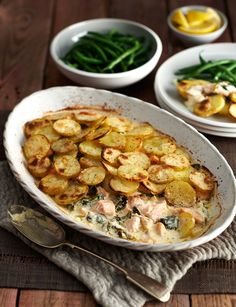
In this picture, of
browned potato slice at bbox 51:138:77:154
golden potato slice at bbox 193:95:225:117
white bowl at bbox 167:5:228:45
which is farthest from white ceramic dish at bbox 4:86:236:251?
white bowl at bbox 167:5:228:45

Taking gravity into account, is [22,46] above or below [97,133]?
below

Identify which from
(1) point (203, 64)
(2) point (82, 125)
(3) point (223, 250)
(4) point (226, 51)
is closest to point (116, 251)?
(3) point (223, 250)

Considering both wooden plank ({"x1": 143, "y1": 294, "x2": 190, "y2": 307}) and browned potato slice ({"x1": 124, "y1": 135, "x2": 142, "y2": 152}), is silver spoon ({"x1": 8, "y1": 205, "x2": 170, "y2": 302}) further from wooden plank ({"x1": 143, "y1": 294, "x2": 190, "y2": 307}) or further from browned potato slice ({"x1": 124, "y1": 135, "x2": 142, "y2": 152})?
browned potato slice ({"x1": 124, "y1": 135, "x2": 142, "y2": 152})

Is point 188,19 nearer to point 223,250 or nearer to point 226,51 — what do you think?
point 226,51

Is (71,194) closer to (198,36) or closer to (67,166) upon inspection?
(67,166)

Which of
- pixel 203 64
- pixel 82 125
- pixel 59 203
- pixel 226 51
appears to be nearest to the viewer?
pixel 59 203

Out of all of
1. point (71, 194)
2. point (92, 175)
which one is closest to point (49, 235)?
point (71, 194)

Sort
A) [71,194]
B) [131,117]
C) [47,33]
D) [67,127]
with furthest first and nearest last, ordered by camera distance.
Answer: [47,33], [131,117], [67,127], [71,194]
